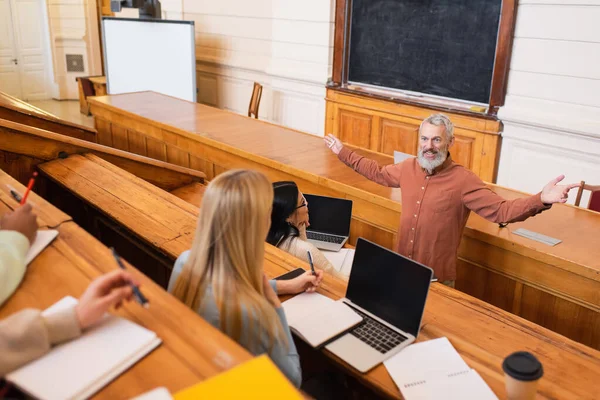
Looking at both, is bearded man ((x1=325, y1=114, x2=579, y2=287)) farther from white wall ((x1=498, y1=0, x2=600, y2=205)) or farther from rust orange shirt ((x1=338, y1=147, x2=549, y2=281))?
white wall ((x1=498, y1=0, x2=600, y2=205))

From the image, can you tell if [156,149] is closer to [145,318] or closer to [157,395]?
[145,318]

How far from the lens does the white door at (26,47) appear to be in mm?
9062

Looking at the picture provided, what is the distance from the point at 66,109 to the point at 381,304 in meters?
8.57

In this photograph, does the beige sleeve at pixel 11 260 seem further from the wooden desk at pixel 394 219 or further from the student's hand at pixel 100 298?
the wooden desk at pixel 394 219

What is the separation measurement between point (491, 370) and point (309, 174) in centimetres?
195

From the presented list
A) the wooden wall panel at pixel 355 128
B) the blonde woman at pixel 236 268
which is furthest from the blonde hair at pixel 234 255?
the wooden wall panel at pixel 355 128

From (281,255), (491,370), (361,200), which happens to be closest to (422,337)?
(491,370)

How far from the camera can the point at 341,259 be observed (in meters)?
2.52

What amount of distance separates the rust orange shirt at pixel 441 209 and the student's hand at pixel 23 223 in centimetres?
162

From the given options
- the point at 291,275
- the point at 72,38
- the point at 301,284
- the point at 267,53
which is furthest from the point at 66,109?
the point at 301,284

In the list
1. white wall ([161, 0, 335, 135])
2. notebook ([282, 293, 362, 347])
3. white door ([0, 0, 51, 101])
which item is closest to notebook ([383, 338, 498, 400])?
notebook ([282, 293, 362, 347])

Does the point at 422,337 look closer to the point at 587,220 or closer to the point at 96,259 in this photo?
the point at 96,259

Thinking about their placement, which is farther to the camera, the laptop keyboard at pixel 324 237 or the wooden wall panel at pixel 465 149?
the wooden wall panel at pixel 465 149

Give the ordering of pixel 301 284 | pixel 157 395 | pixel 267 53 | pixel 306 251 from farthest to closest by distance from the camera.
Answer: pixel 267 53, pixel 306 251, pixel 301 284, pixel 157 395
